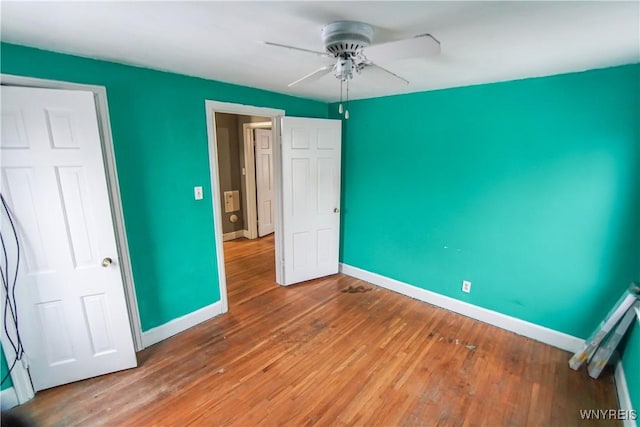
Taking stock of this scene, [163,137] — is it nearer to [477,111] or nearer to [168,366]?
[168,366]

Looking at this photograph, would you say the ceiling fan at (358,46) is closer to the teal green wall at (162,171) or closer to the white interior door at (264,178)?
the teal green wall at (162,171)

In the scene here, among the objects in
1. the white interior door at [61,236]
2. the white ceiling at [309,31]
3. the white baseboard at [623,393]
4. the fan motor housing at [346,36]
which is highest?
the white ceiling at [309,31]

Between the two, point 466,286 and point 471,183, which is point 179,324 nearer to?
point 466,286

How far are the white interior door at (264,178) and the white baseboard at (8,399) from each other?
3807mm

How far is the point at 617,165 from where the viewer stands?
2.01m

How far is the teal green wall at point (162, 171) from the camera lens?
6.57ft

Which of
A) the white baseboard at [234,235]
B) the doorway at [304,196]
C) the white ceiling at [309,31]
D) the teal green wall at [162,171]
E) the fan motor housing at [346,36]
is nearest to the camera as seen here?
the white ceiling at [309,31]

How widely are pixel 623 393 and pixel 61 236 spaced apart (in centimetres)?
385

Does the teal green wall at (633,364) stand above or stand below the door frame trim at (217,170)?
below

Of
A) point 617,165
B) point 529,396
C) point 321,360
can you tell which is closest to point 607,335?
point 529,396

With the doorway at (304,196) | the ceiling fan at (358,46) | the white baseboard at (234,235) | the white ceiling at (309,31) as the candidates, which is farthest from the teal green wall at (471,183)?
the white baseboard at (234,235)

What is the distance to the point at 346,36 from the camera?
132cm

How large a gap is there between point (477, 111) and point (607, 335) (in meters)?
2.04

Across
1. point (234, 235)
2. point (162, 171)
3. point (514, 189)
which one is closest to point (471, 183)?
point (514, 189)
